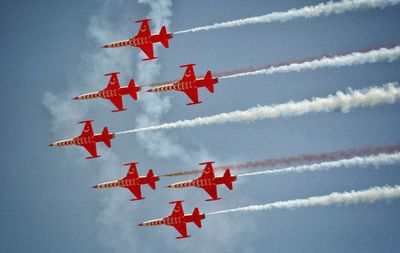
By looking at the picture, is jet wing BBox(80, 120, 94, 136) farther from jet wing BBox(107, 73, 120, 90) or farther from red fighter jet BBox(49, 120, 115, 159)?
jet wing BBox(107, 73, 120, 90)

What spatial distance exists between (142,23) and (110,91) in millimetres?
6683

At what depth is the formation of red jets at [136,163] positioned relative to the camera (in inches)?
3484

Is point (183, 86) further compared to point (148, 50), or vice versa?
point (148, 50)

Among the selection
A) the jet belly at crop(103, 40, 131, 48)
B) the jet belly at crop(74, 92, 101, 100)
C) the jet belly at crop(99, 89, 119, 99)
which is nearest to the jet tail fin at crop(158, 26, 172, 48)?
the jet belly at crop(103, 40, 131, 48)

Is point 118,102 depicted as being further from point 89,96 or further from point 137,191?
point 137,191

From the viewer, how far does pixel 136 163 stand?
3620 inches

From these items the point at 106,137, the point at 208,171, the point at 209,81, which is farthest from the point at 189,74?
the point at 106,137

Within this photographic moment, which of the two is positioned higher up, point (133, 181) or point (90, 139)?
point (90, 139)

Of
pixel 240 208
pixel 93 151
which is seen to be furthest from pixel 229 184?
pixel 93 151

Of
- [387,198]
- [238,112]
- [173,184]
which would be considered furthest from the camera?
[173,184]

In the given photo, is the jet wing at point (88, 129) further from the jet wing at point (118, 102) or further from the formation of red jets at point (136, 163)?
the jet wing at point (118, 102)

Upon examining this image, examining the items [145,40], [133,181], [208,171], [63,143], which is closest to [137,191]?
[133,181]

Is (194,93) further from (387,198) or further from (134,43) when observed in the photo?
(387,198)

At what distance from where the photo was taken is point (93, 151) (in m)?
94.4
